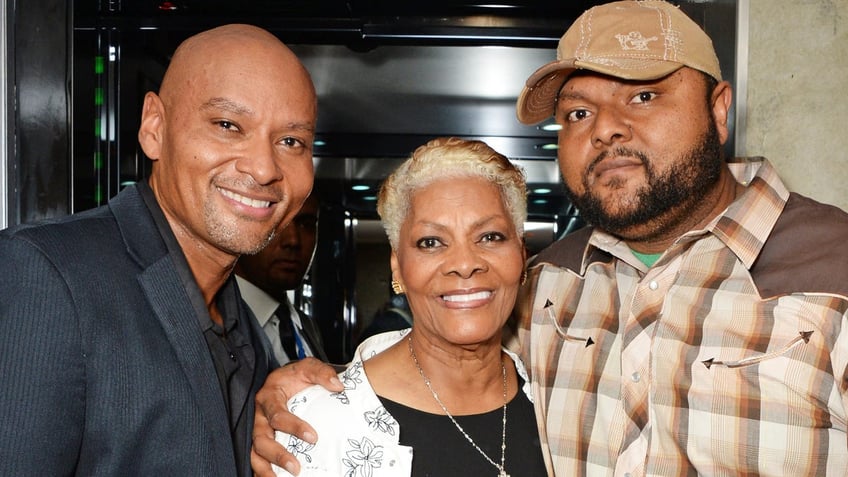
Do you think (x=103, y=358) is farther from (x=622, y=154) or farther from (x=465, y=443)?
(x=622, y=154)

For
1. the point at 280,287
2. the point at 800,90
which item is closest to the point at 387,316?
the point at 280,287

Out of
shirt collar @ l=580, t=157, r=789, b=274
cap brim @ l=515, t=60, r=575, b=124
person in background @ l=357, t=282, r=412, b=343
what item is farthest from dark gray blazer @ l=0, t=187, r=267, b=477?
person in background @ l=357, t=282, r=412, b=343

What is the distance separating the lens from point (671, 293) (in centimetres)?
185

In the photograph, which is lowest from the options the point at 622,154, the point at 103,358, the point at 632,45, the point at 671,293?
the point at 103,358

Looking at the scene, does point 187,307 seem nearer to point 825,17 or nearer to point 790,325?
point 790,325

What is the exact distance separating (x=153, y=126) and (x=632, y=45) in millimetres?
1158

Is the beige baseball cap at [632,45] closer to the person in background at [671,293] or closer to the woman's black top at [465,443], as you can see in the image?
the person in background at [671,293]

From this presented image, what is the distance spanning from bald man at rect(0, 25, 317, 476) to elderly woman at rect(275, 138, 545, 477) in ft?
0.83

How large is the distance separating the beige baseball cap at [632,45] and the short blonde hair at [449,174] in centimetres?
25

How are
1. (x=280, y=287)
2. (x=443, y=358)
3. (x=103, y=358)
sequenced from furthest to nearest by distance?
1. (x=280, y=287)
2. (x=443, y=358)
3. (x=103, y=358)

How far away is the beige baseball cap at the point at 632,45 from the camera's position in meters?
1.91

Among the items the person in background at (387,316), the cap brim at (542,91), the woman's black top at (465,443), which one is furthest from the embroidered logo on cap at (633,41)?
the person in background at (387,316)

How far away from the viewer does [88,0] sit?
277 centimetres

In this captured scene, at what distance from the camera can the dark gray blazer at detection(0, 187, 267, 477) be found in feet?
4.76
